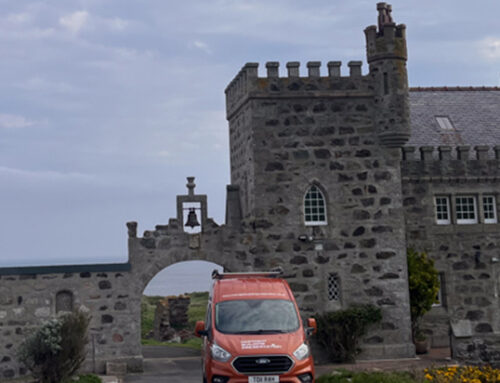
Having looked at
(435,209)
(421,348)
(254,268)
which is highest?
(435,209)

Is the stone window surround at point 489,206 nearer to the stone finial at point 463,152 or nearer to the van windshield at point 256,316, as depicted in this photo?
the stone finial at point 463,152

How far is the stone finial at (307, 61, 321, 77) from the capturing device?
19.6 m

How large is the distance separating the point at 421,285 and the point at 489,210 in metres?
3.75

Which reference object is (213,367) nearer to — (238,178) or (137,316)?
Result: (137,316)

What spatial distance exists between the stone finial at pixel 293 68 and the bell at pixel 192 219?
4677 millimetres

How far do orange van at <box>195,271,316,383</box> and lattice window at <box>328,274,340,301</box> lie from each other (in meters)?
5.39

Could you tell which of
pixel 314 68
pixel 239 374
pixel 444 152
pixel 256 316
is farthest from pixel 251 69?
pixel 239 374

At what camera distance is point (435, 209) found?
2145 cm

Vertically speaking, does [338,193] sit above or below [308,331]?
above

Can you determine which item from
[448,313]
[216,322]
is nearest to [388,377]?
[216,322]

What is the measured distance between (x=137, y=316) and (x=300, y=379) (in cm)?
769

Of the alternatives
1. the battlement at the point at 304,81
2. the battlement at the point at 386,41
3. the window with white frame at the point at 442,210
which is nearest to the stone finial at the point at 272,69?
the battlement at the point at 304,81

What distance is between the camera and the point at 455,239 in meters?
21.5

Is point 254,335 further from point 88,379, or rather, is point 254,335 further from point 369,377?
point 88,379
